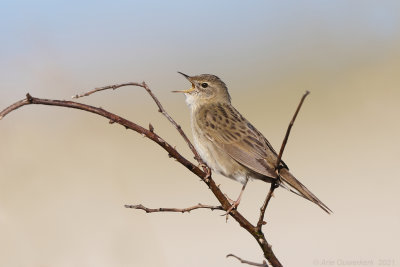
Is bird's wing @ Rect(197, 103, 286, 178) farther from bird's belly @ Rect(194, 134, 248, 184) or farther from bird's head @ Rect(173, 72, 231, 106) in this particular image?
bird's head @ Rect(173, 72, 231, 106)

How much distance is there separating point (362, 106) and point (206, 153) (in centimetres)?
855

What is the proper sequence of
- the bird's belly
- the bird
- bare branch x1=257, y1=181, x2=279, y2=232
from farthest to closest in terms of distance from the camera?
the bird's belly → the bird → bare branch x1=257, y1=181, x2=279, y2=232

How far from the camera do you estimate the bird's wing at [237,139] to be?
485 centimetres

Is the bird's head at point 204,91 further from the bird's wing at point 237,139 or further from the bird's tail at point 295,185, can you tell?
the bird's tail at point 295,185

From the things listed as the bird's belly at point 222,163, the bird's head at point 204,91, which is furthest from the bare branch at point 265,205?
the bird's head at point 204,91

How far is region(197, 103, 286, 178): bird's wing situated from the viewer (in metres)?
→ 4.85

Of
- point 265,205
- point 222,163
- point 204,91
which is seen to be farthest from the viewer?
point 204,91

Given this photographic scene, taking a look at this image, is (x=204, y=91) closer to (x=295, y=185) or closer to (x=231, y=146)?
(x=231, y=146)

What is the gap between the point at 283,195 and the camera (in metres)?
10.6

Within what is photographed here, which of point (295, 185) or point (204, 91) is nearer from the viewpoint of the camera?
point (295, 185)

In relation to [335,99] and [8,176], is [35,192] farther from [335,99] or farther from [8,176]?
[335,99]

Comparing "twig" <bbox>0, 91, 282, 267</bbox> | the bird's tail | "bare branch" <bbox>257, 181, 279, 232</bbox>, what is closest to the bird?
the bird's tail

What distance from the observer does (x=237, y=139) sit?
5.24 metres

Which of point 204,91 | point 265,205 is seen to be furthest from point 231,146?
point 265,205
